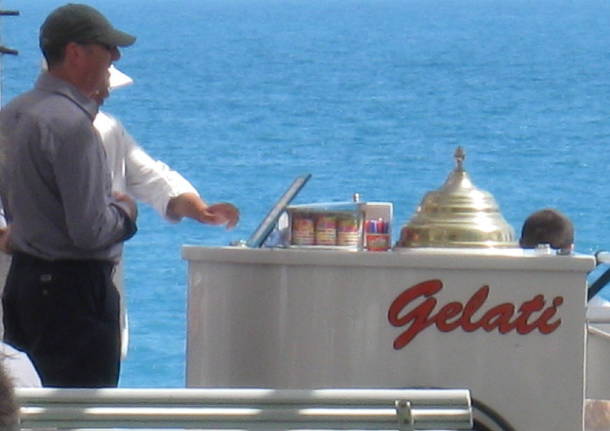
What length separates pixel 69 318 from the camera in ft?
10.5

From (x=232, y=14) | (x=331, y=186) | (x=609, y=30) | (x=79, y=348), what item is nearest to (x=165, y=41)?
(x=609, y=30)

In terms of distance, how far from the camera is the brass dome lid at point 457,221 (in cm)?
307

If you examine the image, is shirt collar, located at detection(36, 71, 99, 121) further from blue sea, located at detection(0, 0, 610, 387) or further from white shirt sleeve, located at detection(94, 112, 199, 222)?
blue sea, located at detection(0, 0, 610, 387)

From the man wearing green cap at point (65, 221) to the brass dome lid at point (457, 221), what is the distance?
2.06ft

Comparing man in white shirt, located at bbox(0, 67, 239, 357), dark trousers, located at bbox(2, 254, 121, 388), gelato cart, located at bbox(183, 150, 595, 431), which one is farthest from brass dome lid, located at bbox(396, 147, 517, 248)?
dark trousers, located at bbox(2, 254, 121, 388)

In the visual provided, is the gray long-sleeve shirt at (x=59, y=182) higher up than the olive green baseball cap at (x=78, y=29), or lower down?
lower down

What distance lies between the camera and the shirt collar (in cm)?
328

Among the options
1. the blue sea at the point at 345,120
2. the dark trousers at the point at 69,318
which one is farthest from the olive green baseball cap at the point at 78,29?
the blue sea at the point at 345,120

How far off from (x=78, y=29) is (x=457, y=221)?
93 centimetres

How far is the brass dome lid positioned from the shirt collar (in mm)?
737

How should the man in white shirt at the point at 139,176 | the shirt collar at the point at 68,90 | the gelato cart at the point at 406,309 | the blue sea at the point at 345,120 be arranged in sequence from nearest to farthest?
the gelato cart at the point at 406,309 < the shirt collar at the point at 68,90 < the man in white shirt at the point at 139,176 < the blue sea at the point at 345,120

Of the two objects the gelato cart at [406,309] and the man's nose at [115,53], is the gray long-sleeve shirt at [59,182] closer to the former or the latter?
the man's nose at [115,53]

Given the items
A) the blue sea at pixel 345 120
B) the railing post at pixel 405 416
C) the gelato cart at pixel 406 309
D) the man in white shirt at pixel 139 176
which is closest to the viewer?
the railing post at pixel 405 416

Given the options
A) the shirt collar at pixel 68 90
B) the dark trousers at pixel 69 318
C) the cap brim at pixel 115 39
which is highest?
the cap brim at pixel 115 39
